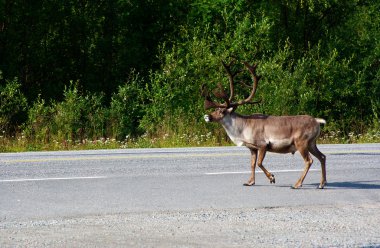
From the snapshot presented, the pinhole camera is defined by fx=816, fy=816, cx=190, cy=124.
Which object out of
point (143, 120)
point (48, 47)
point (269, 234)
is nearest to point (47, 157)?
point (143, 120)

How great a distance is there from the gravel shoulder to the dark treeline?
12371 millimetres

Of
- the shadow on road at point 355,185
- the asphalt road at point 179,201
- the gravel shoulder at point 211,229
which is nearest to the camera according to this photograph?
the gravel shoulder at point 211,229

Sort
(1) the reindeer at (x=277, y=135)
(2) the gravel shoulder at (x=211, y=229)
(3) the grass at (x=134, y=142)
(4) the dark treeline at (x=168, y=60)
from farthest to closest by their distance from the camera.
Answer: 1. (4) the dark treeline at (x=168, y=60)
2. (3) the grass at (x=134, y=142)
3. (1) the reindeer at (x=277, y=135)
4. (2) the gravel shoulder at (x=211, y=229)

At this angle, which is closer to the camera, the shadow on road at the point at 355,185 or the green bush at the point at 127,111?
the shadow on road at the point at 355,185

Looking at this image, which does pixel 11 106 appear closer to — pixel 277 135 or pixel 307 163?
pixel 277 135

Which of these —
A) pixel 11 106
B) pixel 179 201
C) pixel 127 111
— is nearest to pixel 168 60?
pixel 127 111

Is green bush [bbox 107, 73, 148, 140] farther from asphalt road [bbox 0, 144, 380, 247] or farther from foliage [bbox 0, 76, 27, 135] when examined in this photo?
asphalt road [bbox 0, 144, 380, 247]

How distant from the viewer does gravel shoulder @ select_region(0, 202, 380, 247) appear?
7.44 meters

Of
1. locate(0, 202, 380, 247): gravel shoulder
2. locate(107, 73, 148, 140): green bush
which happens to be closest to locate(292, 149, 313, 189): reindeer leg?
locate(0, 202, 380, 247): gravel shoulder

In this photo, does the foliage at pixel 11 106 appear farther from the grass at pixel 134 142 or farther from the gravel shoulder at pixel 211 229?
the gravel shoulder at pixel 211 229

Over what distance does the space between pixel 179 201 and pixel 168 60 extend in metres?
14.6

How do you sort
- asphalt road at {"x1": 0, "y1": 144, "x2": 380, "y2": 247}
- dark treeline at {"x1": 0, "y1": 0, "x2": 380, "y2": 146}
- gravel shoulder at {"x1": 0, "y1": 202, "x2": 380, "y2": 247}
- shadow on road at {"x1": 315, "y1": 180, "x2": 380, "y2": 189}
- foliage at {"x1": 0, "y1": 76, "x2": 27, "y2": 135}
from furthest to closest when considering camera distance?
dark treeline at {"x1": 0, "y1": 0, "x2": 380, "y2": 146}, foliage at {"x1": 0, "y1": 76, "x2": 27, "y2": 135}, shadow on road at {"x1": 315, "y1": 180, "x2": 380, "y2": 189}, asphalt road at {"x1": 0, "y1": 144, "x2": 380, "y2": 247}, gravel shoulder at {"x1": 0, "y1": 202, "x2": 380, "y2": 247}

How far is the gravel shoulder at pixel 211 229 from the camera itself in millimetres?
7441

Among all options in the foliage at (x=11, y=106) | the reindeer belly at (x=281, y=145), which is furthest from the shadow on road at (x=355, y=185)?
the foliage at (x=11, y=106)
